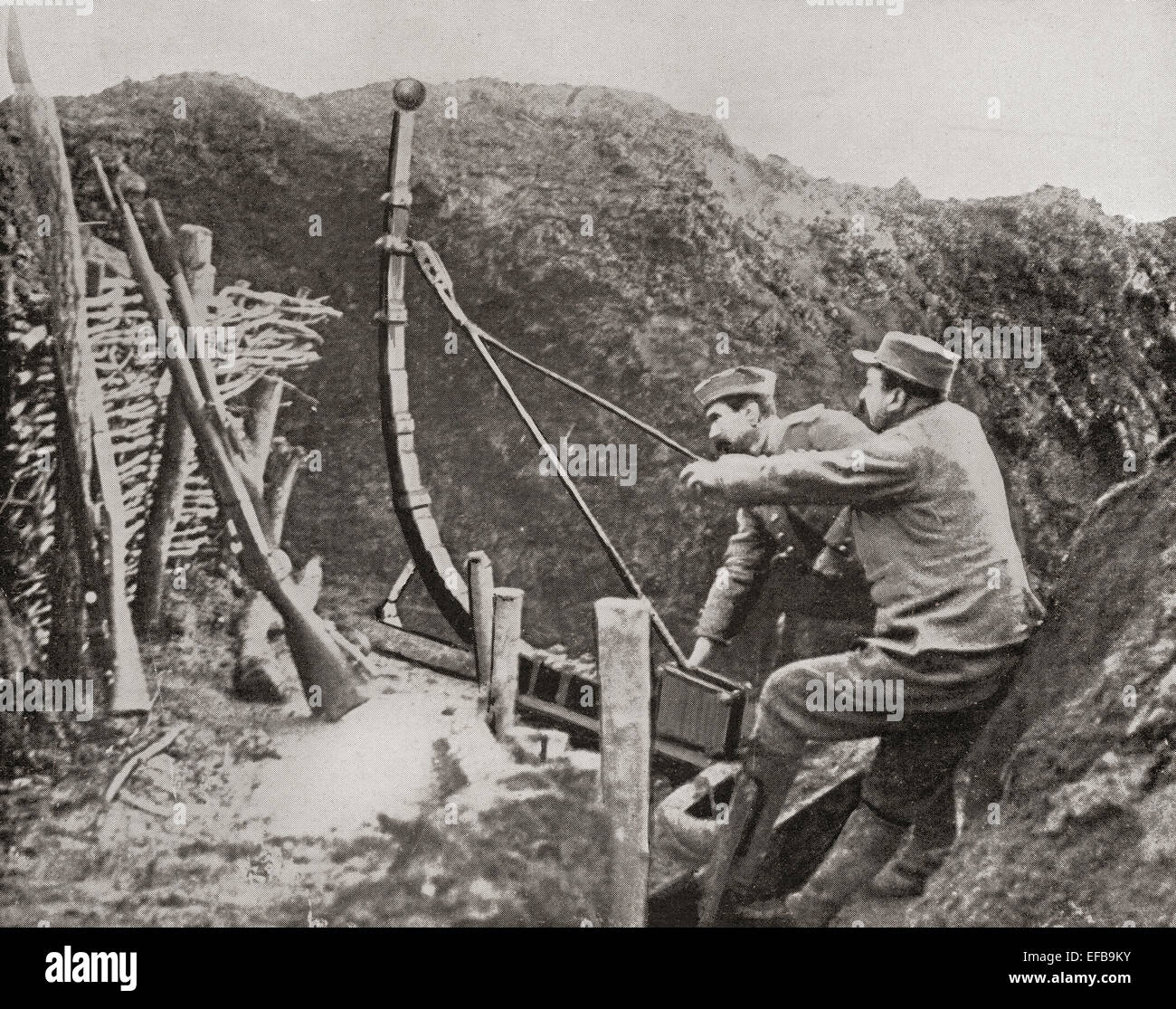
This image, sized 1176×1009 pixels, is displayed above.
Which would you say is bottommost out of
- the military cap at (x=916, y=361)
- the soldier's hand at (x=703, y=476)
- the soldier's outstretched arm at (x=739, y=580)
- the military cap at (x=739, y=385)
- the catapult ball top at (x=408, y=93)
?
the soldier's outstretched arm at (x=739, y=580)

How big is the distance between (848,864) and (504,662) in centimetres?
146

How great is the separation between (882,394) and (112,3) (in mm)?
3478

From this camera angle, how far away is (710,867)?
173 inches

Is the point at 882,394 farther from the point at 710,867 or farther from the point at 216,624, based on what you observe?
the point at 216,624

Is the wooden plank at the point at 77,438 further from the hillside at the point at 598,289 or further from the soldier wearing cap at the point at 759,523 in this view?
the soldier wearing cap at the point at 759,523

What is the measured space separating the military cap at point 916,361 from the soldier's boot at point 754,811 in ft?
4.61

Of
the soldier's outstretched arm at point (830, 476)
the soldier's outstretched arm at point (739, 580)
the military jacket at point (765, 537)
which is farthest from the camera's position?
the soldier's outstretched arm at point (739, 580)

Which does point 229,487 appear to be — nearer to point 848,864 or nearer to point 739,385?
point 739,385

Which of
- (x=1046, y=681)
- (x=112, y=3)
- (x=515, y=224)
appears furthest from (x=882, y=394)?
(x=112, y=3)

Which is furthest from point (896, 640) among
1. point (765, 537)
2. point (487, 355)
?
point (487, 355)

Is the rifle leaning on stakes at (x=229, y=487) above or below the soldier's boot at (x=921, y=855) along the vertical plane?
above

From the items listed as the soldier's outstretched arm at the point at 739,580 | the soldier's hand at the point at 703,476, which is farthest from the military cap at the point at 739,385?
the soldier's outstretched arm at the point at 739,580

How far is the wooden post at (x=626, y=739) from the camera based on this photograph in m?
4.36

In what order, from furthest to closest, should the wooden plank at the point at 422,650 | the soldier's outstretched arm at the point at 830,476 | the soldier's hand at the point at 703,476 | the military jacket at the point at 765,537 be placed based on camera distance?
the wooden plank at the point at 422,650 → the military jacket at the point at 765,537 → the soldier's hand at the point at 703,476 → the soldier's outstretched arm at the point at 830,476
